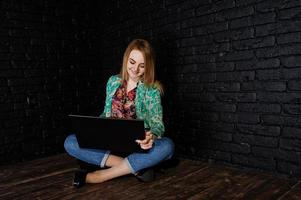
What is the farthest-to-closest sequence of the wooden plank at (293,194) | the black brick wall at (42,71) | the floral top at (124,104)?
the black brick wall at (42,71), the floral top at (124,104), the wooden plank at (293,194)

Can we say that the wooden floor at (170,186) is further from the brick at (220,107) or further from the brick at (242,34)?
the brick at (242,34)

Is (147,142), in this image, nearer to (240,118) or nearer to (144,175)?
(144,175)

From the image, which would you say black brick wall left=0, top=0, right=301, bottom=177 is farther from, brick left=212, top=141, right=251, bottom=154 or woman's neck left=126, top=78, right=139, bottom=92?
woman's neck left=126, top=78, right=139, bottom=92

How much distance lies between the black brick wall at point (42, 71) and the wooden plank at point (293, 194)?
223 cm

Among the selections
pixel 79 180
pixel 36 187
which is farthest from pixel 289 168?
pixel 36 187

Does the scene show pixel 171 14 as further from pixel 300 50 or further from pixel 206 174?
pixel 206 174

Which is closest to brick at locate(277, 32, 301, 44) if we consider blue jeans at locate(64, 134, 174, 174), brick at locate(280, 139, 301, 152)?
brick at locate(280, 139, 301, 152)

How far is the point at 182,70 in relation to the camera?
283 cm

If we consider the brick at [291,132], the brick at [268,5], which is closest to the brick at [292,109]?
the brick at [291,132]

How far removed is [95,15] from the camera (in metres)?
Answer: 3.59

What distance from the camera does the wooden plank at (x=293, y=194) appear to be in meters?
1.85

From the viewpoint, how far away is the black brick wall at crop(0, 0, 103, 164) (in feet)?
9.40

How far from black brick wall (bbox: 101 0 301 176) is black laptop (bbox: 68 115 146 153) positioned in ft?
2.75

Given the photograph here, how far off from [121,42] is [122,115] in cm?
116
